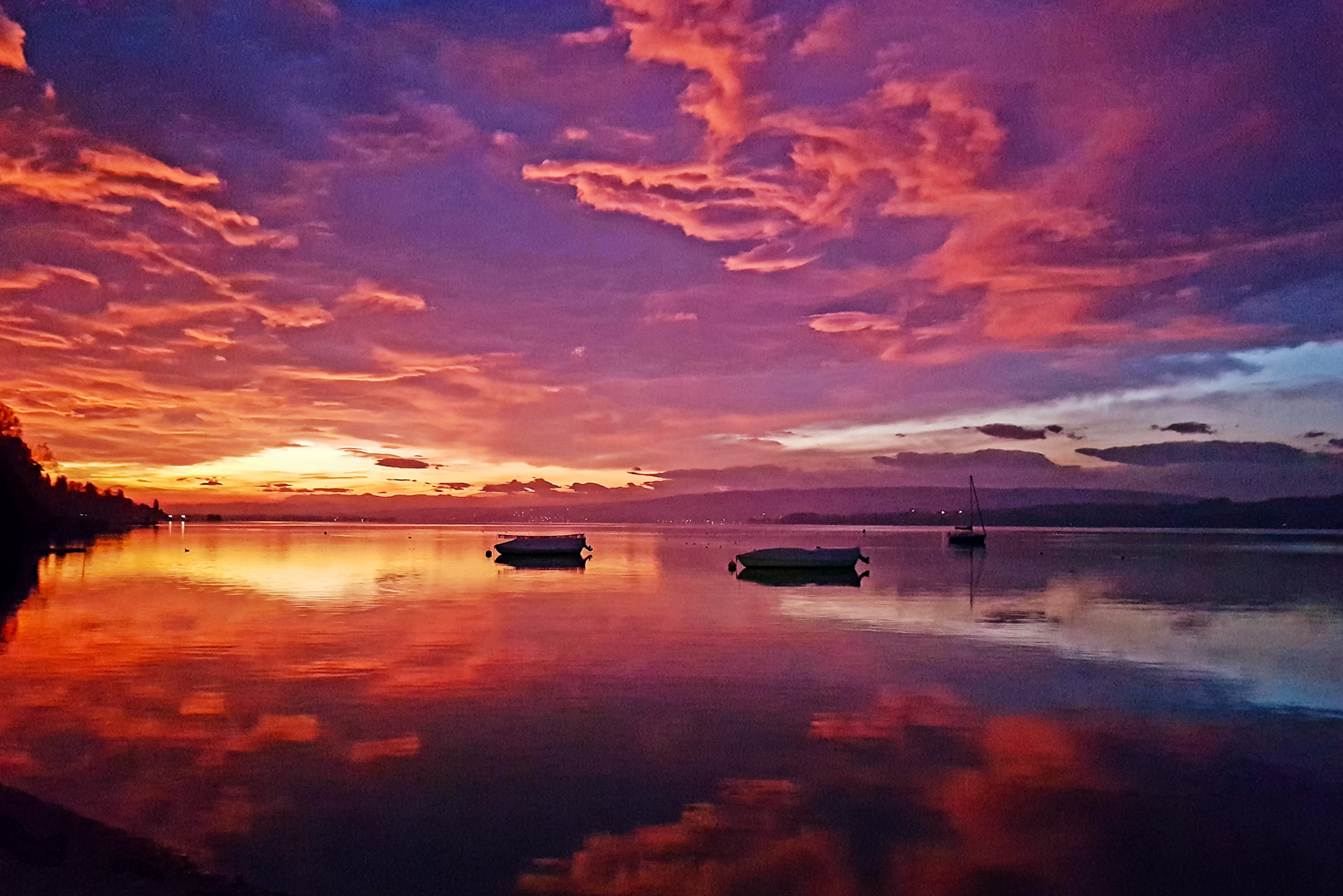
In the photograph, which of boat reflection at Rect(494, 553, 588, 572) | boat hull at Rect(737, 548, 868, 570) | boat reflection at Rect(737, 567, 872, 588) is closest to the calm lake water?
boat reflection at Rect(737, 567, 872, 588)

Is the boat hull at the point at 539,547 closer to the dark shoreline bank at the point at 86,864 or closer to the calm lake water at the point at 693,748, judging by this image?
the calm lake water at the point at 693,748

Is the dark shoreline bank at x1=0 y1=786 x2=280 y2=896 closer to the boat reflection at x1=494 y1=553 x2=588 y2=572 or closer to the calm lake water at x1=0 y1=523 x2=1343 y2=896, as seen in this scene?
the calm lake water at x1=0 y1=523 x2=1343 y2=896

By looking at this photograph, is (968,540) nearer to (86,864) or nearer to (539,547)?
(539,547)

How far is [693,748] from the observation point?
19766 millimetres

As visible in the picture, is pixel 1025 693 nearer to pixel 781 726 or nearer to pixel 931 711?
pixel 931 711

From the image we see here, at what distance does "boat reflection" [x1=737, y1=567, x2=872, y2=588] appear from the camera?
7331cm

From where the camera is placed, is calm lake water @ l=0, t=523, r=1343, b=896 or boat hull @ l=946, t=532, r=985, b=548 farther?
boat hull @ l=946, t=532, r=985, b=548

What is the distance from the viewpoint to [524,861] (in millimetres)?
13195

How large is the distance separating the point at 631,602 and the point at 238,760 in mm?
36192

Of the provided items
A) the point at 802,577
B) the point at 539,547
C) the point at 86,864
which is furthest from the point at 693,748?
the point at 539,547

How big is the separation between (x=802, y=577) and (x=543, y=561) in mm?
33639

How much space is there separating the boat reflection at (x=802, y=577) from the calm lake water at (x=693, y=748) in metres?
27.7

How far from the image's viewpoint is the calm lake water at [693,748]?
13453 mm

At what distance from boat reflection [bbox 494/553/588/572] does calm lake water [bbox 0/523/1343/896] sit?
164ft
